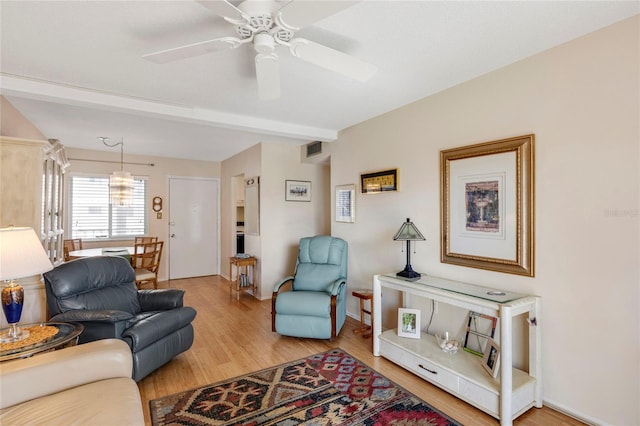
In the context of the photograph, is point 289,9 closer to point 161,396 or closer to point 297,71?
point 297,71

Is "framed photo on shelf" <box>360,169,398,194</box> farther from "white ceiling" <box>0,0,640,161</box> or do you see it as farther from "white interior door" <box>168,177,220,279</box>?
"white interior door" <box>168,177,220,279</box>

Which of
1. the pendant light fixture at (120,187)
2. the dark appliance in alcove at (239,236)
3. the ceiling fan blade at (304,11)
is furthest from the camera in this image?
the dark appliance in alcove at (239,236)

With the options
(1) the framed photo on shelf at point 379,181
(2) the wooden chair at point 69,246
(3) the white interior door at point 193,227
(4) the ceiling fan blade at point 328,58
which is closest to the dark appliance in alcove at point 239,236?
(3) the white interior door at point 193,227

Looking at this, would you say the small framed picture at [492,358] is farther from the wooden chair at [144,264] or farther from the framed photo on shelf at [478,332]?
the wooden chair at [144,264]

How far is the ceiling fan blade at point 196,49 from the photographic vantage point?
1.58m

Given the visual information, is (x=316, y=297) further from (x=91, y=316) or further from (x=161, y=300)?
(x=91, y=316)

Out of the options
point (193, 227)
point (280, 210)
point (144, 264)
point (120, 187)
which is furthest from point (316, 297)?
point (193, 227)

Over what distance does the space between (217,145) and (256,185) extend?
0.94m

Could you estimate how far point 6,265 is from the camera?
5.91 feet

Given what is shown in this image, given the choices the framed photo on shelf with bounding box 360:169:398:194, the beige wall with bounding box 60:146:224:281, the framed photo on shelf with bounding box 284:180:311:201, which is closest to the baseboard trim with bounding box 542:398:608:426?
the framed photo on shelf with bounding box 360:169:398:194

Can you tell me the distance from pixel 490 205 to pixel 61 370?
9.54ft

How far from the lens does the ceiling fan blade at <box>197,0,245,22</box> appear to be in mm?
1315

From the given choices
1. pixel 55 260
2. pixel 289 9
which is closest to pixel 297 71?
pixel 289 9

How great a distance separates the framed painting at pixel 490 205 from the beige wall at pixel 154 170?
5.05 metres
